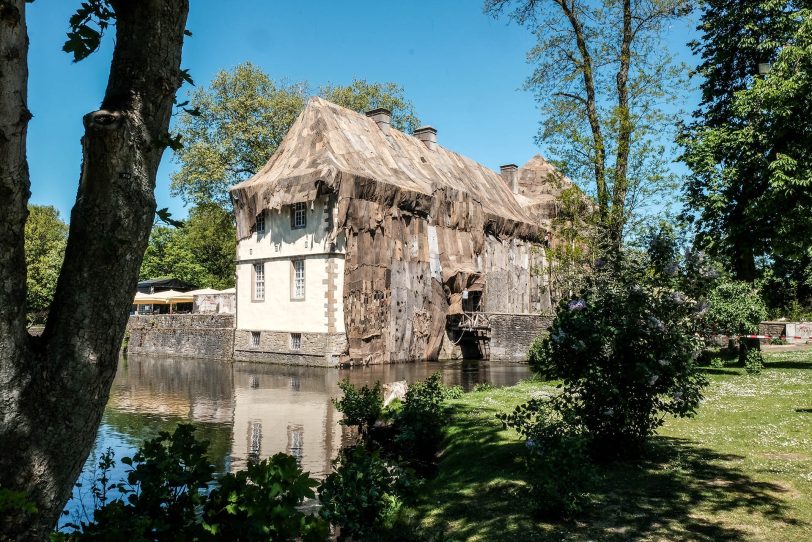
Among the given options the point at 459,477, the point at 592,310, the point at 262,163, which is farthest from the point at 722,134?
the point at 262,163

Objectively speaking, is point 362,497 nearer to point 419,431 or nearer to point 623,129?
point 419,431

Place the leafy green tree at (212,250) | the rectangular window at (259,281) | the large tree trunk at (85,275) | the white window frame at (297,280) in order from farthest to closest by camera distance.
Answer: the leafy green tree at (212,250) < the rectangular window at (259,281) < the white window frame at (297,280) < the large tree trunk at (85,275)

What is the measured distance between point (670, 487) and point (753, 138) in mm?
15442

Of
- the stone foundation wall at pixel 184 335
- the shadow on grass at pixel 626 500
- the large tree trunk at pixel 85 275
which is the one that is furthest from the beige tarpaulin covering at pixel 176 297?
the large tree trunk at pixel 85 275

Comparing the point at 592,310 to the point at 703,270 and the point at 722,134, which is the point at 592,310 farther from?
the point at 722,134

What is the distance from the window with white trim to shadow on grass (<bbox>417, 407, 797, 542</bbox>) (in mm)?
20740

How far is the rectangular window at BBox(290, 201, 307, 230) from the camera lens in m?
28.6

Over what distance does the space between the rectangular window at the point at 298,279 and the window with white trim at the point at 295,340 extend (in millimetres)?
1644

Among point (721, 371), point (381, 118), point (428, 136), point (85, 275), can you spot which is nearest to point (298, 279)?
point (381, 118)

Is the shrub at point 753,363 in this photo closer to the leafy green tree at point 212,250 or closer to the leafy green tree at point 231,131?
the leafy green tree at point 231,131

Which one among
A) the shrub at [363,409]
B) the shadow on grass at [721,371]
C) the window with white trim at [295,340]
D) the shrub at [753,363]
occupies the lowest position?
the shrub at [363,409]

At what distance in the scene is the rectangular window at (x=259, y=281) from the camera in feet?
100

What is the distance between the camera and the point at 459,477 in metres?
7.54

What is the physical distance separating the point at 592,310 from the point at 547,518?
269 cm
